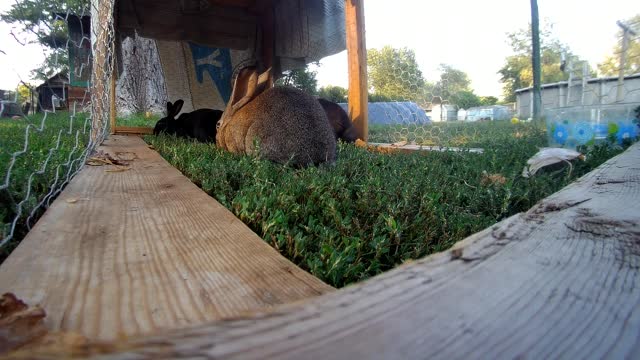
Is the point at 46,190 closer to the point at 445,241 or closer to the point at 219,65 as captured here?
the point at 445,241

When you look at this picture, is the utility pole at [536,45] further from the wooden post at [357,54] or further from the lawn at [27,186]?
the lawn at [27,186]

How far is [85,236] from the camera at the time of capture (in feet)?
3.93

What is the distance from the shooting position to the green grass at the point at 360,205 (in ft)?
4.95

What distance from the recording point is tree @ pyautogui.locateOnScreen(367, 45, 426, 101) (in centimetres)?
1201

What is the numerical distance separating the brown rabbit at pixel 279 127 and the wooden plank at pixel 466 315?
227 centimetres

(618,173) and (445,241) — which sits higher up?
(618,173)

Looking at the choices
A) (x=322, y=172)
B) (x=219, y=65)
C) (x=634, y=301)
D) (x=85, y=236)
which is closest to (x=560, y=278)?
(x=634, y=301)

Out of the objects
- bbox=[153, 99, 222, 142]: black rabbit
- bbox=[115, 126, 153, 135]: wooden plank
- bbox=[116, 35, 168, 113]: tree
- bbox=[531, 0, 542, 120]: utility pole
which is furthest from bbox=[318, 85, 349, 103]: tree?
bbox=[153, 99, 222, 142]: black rabbit

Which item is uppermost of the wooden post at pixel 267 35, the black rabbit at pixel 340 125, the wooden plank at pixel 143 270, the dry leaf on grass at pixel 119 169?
the wooden post at pixel 267 35

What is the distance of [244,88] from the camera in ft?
13.3

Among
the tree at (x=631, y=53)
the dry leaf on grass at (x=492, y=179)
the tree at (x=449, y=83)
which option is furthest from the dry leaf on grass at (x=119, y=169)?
the tree at (x=449, y=83)

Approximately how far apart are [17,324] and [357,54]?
184 inches

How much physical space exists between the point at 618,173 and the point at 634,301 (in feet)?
4.98

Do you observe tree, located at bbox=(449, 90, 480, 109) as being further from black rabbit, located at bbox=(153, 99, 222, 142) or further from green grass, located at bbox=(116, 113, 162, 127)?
black rabbit, located at bbox=(153, 99, 222, 142)
